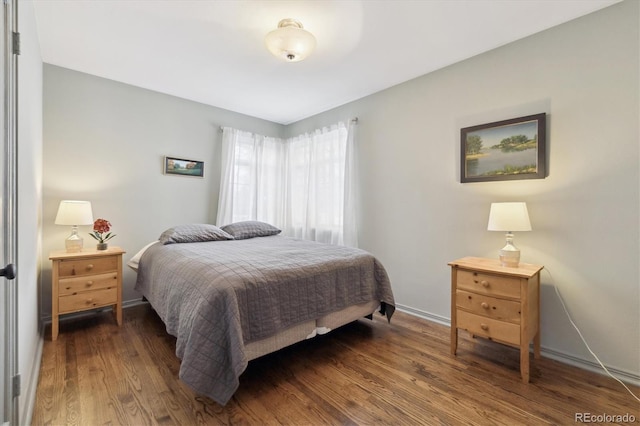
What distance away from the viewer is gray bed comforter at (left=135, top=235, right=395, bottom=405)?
164 centimetres

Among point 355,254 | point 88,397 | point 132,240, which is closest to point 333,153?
point 355,254

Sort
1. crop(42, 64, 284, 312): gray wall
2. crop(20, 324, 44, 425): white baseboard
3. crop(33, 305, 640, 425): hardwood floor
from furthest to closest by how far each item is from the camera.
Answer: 1. crop(42, 64, 284, 312): gray wall
2. crop(33, 305, 640, 425): hardwood floor
3. crop(20, 324, 44, 425): white baseboard

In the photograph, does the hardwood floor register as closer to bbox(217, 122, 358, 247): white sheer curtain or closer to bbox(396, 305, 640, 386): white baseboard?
bbox(396, 305, 640, 386): white baseboard

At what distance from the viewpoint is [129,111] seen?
3.29 m

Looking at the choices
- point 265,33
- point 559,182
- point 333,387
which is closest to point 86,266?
point 333,387

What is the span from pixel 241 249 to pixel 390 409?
1.74 metres

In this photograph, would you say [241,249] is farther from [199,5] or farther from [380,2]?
[380,2]

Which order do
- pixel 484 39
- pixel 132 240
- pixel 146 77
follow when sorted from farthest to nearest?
pixel 132 240
pixel 146 77
pixel 484 39

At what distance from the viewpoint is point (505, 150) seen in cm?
245

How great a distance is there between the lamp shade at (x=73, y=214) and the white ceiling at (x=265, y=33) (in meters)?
1.38

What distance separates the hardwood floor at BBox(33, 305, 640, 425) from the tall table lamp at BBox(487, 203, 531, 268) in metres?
0.76

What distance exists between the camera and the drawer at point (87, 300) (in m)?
2.49

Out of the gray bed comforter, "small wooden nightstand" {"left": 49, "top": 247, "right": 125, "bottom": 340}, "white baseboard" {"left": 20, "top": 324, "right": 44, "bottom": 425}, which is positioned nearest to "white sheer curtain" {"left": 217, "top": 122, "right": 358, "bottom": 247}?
the gray bed comforter

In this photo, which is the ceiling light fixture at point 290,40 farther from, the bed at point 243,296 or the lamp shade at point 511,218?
the lamp shade at point 511,218
